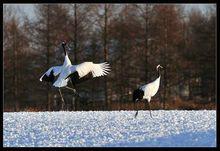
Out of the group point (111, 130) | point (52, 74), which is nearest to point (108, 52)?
point (52, 74)

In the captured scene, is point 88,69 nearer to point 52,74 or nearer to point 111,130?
point 52,74

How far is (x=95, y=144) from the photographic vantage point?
11.5 m

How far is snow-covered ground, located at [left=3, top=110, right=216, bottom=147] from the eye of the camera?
1162cm

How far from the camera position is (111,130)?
43.8ft

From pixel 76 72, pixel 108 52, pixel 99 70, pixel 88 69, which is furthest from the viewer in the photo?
pixel 108 52

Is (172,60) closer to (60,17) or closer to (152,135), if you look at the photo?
(60,17)

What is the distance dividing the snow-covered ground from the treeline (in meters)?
13.4

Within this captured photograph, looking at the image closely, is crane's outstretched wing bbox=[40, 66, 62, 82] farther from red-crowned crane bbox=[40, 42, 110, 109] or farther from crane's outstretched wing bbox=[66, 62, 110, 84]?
crane's outstretched wing bbox=[66, 62, 110, 84]

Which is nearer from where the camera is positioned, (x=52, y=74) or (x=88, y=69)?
(x=88, y=69)

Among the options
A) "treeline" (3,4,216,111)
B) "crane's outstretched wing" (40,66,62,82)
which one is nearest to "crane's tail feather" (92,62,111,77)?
"crane's outstretched wing" (40,66,62,82)

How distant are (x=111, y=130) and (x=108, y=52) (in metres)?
18.2

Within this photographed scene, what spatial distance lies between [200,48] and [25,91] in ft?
30.9

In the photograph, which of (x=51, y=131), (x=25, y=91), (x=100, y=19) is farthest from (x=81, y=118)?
(x=25, y=91)

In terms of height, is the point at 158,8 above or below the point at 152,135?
above
